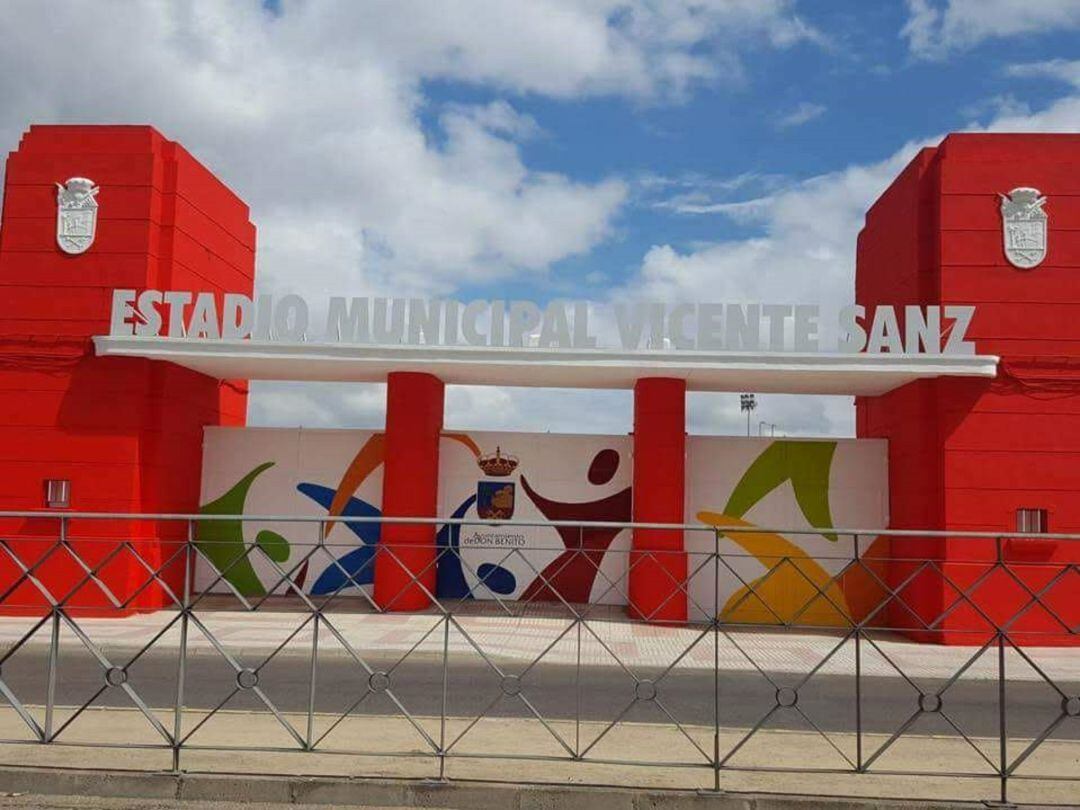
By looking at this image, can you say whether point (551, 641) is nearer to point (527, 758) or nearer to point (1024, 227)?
point (527, 758)

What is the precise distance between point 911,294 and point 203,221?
1311 centimetres

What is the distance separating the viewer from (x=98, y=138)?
17.1 metres

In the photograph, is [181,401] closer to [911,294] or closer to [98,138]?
[98,138]

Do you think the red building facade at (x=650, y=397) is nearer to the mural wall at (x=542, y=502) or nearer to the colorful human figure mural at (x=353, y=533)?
the mural wall at (x=542, y=502)

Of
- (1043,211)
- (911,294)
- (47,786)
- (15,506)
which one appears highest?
(1043,211)

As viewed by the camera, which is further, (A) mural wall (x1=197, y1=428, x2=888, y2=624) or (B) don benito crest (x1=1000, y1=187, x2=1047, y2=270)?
(A) mural wall (x1=197, y1=428, x2=888, y2=624)

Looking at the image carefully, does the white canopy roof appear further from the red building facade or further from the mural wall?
the mural wall

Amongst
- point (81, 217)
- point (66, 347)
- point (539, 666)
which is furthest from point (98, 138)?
point (539, 666)

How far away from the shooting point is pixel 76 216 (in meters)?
17.0

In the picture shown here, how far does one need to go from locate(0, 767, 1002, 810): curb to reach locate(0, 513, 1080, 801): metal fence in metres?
0.28

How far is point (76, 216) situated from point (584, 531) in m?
10.7

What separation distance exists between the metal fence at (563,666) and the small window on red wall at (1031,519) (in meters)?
0.40

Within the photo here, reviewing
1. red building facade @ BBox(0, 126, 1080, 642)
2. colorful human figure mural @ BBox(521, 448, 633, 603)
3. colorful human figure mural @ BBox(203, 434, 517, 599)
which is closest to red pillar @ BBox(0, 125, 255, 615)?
red building facade @ BBox(0, 126, 1080, 642)

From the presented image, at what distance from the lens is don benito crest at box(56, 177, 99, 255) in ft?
Answer: 55.6
